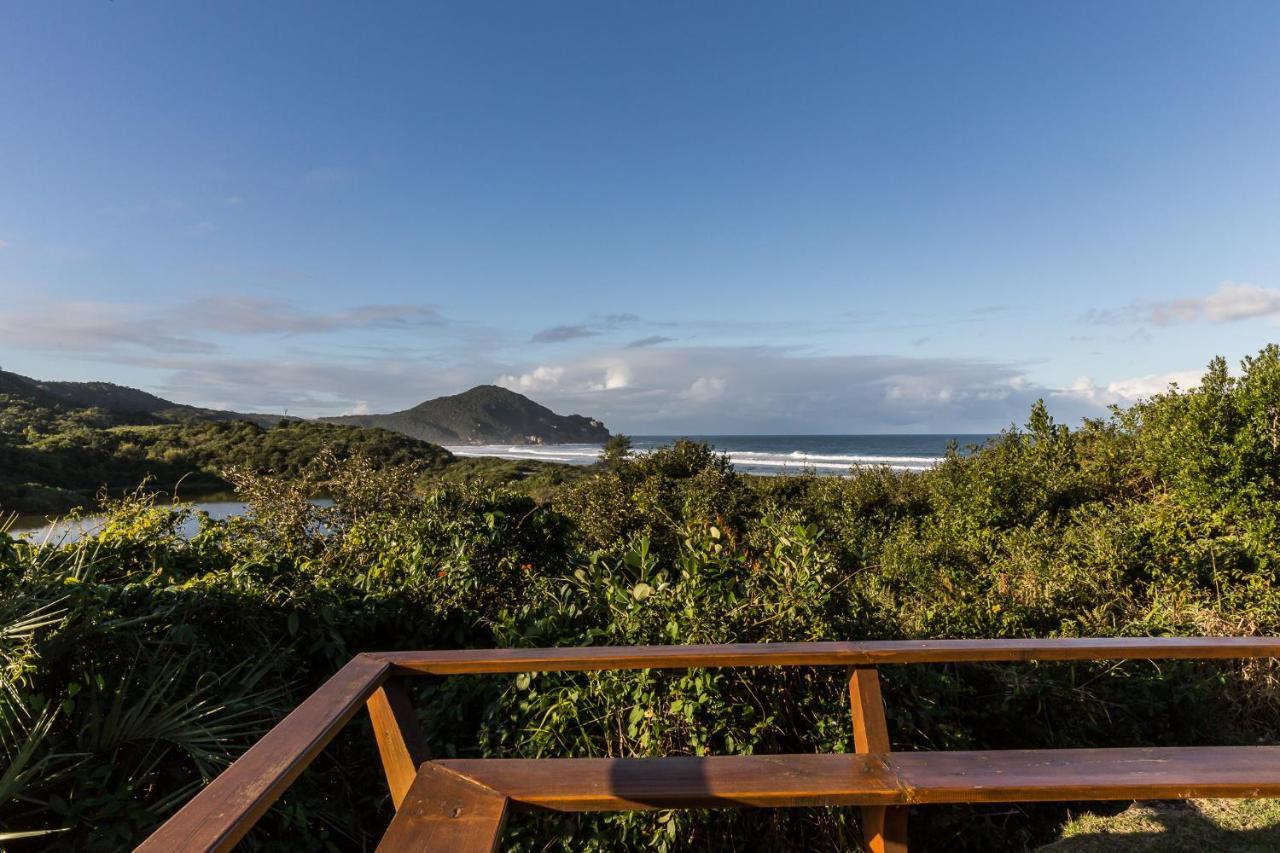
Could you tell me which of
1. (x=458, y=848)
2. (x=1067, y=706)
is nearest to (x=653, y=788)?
(x=458, y=848)

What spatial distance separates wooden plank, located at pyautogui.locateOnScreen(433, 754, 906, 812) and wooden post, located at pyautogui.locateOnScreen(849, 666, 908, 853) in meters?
0.11

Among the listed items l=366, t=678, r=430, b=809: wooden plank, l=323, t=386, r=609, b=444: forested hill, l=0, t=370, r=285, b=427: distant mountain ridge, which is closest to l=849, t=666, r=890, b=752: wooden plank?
l=366, t=678, r=430, b=809: wooden plank

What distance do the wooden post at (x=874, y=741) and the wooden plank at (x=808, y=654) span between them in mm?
58

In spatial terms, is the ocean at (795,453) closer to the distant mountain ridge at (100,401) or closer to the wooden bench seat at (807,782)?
the distant mountain ridge at (100,401)

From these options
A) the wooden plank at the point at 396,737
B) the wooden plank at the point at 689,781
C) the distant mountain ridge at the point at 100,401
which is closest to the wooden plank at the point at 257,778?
the wooden plank at the point at 396,737

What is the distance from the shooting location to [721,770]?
1.46 metres

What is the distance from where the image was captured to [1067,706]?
121 inches

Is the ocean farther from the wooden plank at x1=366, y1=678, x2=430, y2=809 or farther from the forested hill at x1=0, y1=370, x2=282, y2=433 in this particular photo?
the wooden plank at x1=366, y1=678, x2=430, y2=809

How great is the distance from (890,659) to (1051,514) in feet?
21.6

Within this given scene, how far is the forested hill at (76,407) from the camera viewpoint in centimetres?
2509

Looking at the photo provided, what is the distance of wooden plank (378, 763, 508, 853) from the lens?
1217mm

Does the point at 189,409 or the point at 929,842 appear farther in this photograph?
the point at 189,409

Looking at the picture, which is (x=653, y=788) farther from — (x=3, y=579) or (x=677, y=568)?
(x=3, y=579)

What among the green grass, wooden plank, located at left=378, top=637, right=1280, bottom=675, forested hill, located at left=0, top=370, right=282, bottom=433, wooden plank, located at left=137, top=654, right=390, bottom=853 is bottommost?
the green grass
